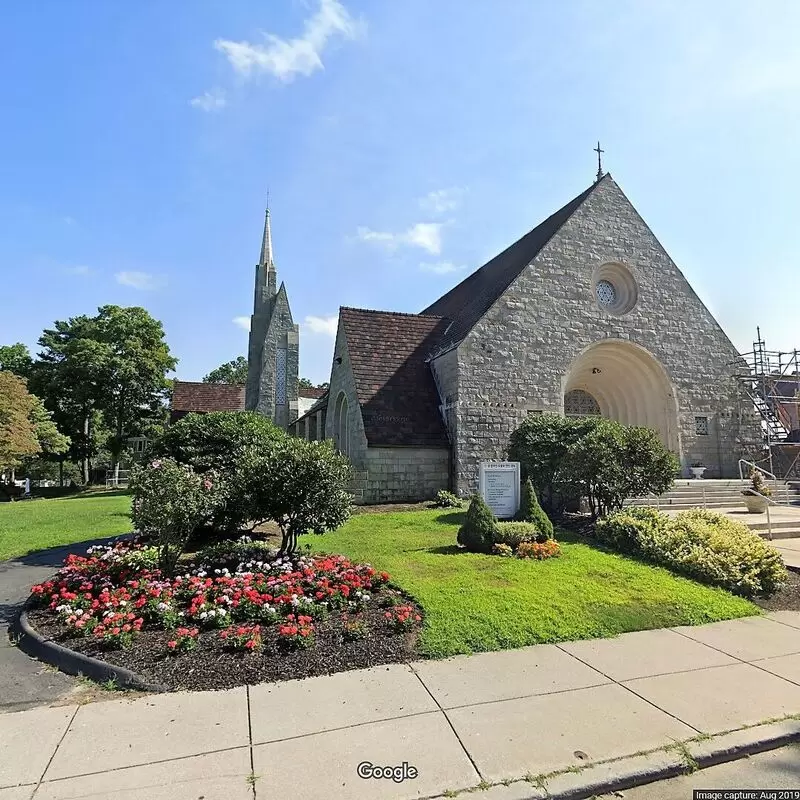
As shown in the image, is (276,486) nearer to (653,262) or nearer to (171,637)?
(171,637)

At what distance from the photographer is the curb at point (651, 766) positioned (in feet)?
11.0

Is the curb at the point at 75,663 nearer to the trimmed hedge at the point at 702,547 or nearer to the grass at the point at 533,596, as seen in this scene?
the grass at the point at 533,596

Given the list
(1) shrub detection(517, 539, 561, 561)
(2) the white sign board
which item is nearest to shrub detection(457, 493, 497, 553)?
(1) shrub detection(517, 539, 561, 561)

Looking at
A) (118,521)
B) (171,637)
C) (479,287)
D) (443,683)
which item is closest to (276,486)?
(171,637)

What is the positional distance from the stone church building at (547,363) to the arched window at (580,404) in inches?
2.2

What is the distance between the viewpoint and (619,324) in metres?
21.0

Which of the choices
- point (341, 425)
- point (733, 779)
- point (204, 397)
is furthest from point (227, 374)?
point (733, 779)

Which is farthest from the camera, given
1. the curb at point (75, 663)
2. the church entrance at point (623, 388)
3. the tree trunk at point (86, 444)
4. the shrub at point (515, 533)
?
the tree trunk at point (86, 444)

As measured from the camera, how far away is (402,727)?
13.4 feet

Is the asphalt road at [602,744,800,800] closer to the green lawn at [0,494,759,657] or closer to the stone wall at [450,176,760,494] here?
the green lawn at [0,494,759,657]

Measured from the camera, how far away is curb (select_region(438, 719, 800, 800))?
3361 millimetres

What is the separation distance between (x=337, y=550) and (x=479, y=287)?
60.0 feet

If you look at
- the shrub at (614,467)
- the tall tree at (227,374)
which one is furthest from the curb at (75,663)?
the tall tree at (227,374)
